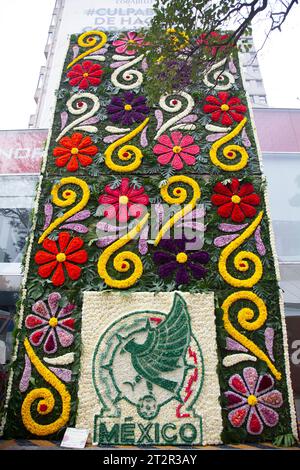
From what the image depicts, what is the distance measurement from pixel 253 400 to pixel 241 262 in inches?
49.0

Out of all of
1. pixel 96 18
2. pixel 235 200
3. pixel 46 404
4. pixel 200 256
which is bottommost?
pixel 46 404

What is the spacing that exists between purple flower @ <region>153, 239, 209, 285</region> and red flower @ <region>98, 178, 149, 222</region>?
471mm

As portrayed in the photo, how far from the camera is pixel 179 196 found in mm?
4230

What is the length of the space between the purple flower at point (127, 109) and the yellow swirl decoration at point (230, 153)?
95 centimetres

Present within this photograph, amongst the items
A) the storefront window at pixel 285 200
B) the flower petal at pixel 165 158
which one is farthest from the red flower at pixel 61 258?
the storefront window at pixel 285 200

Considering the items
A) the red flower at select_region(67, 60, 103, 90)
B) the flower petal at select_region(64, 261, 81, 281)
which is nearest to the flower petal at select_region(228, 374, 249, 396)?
the flower petal at select_region(64, 261, 81, 281)

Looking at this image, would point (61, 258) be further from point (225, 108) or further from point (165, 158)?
point (225, 108)

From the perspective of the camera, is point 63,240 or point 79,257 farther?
point 63,240

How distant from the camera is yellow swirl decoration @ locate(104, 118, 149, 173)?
4422mm

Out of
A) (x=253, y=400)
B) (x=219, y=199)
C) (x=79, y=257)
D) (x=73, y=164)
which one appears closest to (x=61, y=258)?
(x=79, y=257)

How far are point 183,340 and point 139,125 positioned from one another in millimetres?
2546

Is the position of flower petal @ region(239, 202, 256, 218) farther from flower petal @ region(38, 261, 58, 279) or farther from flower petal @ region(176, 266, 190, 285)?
flower petal @ region(38, 261, 58, 279)

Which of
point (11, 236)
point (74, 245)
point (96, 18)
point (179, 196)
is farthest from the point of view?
point (96, 18)

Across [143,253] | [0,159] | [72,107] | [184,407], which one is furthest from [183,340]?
[0,159]
